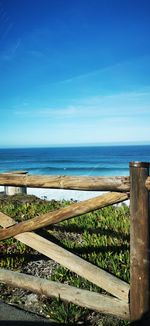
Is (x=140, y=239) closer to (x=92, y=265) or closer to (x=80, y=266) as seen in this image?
(x=92, y=265)

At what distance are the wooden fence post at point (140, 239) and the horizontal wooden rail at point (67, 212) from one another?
0.17m

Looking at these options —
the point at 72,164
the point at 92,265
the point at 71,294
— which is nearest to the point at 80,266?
the point at 92,265

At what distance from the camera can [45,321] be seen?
3244mm

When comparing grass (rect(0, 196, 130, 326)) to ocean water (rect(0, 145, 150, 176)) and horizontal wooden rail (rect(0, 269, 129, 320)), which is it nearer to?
horizontal wooden rail (rect(0, 269, 129, 320))

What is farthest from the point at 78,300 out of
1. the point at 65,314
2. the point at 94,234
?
the point at 94,234

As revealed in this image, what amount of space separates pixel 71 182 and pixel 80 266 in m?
0.85

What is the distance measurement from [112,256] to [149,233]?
5.98 feet

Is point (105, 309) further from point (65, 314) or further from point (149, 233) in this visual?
point (149, 233)

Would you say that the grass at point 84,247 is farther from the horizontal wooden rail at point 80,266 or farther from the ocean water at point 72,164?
the ocean water at point 72,164

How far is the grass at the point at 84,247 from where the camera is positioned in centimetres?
332

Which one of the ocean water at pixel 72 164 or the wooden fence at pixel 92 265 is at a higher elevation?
the wooden fence at pixel 92 265

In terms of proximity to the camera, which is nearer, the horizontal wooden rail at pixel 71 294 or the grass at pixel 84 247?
the horizontal wooden rail at pixel 71 294

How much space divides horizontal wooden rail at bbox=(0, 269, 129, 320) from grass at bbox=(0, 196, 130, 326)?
0.09 metres

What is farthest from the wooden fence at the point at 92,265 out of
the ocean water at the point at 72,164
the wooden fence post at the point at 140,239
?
the ocean water at the point at 72,164
